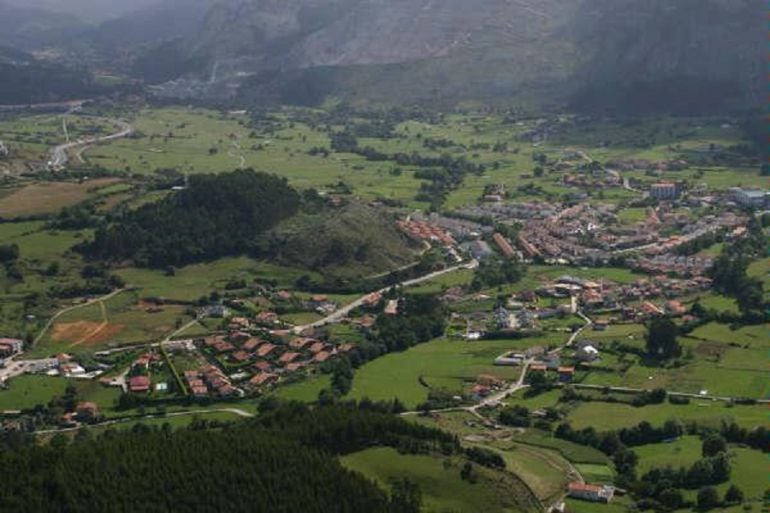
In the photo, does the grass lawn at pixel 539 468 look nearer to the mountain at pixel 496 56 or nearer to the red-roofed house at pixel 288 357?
the red-roofed house at pixel 288 357

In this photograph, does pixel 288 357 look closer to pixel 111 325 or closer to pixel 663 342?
pixel 111 325

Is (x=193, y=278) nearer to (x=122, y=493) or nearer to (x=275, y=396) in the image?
(x=275, y=396)

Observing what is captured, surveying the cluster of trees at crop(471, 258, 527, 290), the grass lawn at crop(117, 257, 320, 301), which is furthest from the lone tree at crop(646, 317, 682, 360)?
the grass lawn at crop(117, 257, 320, 301)

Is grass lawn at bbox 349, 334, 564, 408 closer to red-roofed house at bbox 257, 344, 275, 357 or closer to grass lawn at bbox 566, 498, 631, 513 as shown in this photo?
red-roofed house at bbox 257, 344, 275, 357

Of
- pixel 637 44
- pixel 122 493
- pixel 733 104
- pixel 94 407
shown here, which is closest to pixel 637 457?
pixel 122 493

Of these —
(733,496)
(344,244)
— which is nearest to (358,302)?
(344,244)

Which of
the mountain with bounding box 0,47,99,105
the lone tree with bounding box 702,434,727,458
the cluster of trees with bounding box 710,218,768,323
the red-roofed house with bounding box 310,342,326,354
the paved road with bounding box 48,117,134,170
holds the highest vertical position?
the mountain with bounding box 0,47,99,105
